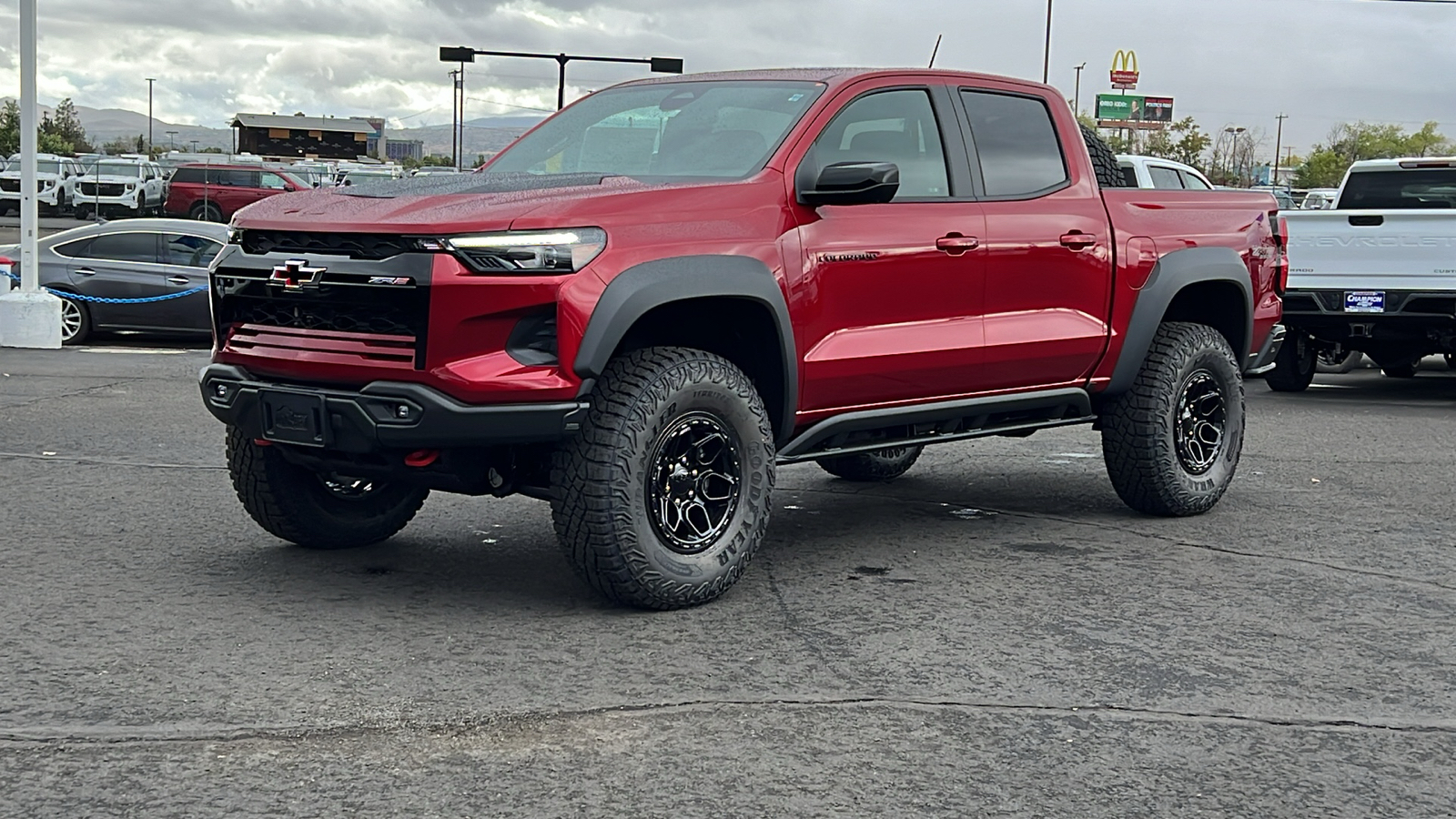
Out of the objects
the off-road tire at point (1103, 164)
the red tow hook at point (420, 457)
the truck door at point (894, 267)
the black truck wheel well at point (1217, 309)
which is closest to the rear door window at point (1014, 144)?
the truck door at point (894, 267)

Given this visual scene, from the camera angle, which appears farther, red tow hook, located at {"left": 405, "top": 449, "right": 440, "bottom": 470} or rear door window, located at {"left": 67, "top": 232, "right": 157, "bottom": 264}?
rear door window, located at {"left": 67, "top": 232, "right": 157, "bottom": 264}

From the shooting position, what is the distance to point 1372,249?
1312 cm

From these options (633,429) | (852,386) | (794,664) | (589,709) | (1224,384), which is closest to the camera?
(589,709)

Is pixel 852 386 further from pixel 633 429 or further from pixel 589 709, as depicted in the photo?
pixel 589 709

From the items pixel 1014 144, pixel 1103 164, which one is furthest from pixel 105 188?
pixel 1014 144

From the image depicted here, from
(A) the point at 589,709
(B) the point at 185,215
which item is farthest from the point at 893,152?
(B) the point at 185,215

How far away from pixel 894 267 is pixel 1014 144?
1.19 metres

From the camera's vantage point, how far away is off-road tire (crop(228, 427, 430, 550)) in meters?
6.40

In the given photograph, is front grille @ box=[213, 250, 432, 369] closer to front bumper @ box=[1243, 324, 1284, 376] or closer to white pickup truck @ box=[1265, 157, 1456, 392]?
front bumper @ box=[1243, 324, 1284, 376]

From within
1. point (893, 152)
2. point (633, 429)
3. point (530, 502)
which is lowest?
point (530, 502)

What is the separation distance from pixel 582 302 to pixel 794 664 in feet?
4.26

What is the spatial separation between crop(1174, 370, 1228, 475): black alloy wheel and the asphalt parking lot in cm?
32

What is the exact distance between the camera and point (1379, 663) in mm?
5285

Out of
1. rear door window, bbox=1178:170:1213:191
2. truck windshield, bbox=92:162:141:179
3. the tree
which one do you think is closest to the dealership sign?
the tree
